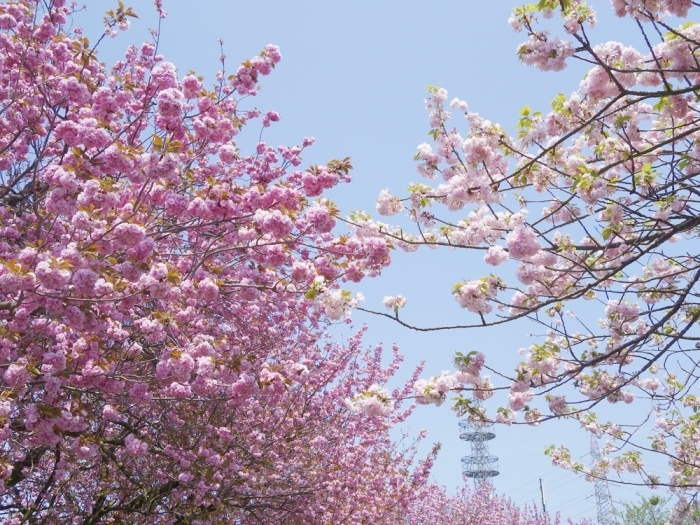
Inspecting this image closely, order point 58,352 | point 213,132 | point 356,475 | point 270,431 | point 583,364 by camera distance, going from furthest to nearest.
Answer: point 356,475, point 270,431, point 213,132, point 58,352, point 583,364

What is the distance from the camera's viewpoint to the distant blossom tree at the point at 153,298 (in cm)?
407

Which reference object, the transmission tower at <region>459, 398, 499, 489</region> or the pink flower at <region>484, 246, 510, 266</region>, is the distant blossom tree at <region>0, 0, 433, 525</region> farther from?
the transmission tower at <region>459, 398, 499, 489</region>

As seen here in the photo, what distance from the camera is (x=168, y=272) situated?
4215 mm

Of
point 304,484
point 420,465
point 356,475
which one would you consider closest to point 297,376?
point 304,484

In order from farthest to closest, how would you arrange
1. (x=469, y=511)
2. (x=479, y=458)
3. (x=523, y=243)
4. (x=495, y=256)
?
(x=479, y=458) → (x=469, y=511) → (x=495, y=256) → (x=523, y=243)

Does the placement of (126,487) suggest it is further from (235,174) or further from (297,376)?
(235,174)

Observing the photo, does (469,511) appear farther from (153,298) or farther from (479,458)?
(479,458)

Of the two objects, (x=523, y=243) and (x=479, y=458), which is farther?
(x=479, y=458)

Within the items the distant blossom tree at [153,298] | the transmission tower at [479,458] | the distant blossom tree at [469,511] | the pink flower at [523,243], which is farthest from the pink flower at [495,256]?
the transmission tower at [479,458]

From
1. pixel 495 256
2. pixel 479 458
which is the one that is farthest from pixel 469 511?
pixel 479 458

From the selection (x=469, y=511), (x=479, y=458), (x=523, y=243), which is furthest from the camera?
(x=479, y=458)

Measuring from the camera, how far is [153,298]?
4.27 metres

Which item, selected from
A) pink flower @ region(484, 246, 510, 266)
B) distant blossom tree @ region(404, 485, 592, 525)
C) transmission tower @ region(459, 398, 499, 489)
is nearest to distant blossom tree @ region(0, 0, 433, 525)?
pink flower @ region(484, 246, 510, 266)

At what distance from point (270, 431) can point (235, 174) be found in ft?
11.6
